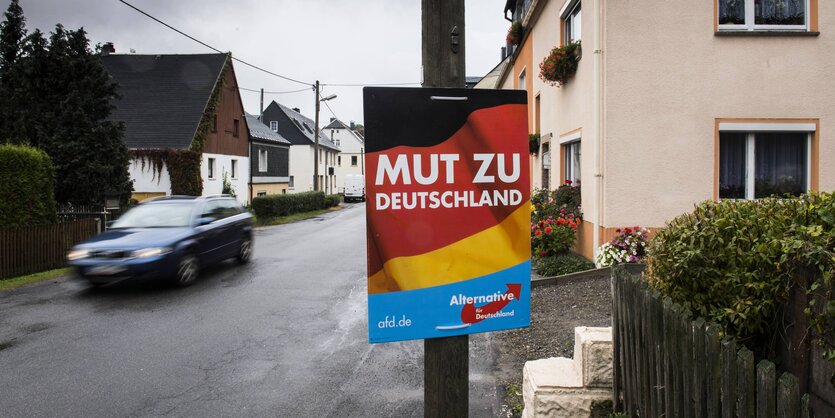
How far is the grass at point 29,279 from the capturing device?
424 inches

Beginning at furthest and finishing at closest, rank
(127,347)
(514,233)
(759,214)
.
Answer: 1. (127,347)
2. (759,214)
3. (514,233)

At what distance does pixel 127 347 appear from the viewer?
653cm

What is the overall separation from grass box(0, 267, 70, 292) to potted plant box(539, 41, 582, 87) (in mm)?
11199

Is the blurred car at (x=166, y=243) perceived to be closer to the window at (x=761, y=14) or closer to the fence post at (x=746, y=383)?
the fence post at (x=746, y=383)

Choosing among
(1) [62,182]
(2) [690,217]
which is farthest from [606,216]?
(1) [62,182]

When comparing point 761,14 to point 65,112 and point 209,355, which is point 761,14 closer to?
point 209,355

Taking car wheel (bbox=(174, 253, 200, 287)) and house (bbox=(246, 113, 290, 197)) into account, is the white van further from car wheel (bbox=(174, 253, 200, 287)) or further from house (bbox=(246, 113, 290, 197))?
car wheel (bbox=(174, 253, 200, 287))

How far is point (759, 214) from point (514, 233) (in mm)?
1521

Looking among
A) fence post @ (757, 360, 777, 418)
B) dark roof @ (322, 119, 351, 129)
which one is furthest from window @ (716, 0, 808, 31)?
dark roof @ (322, 119, 351, 129)

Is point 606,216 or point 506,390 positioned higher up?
point 606,216

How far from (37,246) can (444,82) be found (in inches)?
516

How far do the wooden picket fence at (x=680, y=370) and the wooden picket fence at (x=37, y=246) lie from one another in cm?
1244

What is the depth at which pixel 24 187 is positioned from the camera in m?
12.3

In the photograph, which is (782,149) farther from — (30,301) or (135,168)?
(135,168)
